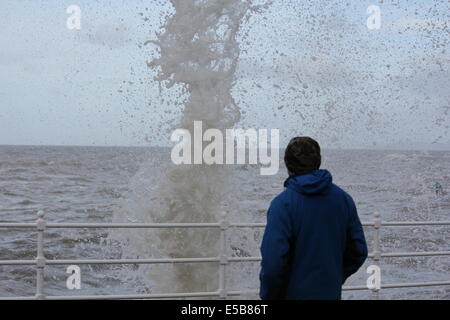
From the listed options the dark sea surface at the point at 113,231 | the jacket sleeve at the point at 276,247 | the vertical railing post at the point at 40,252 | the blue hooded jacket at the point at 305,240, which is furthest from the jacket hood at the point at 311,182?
the dark sea surface at the point at 113,231

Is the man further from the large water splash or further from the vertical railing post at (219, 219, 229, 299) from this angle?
the large water splash

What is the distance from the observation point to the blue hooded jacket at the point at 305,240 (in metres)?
3.76

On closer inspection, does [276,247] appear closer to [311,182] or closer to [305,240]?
[305,240]

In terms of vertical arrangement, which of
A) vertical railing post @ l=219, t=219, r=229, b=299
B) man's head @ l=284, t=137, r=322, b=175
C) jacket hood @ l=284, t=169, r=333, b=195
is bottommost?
vertical railing post @ l=219, t=219, r=229, b=299

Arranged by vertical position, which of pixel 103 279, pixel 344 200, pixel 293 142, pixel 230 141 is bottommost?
pixel 103 279

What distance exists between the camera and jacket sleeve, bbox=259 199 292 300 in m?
3.73

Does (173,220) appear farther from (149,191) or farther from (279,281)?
(279,281)

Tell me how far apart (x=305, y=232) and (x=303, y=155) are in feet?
1.29

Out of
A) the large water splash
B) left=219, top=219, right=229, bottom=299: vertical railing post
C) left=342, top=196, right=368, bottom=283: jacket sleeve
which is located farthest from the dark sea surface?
left=342, top=196, right=368, bottom=283: jacket sleeve

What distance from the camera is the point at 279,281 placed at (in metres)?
3.82

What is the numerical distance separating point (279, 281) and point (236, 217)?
9839mm

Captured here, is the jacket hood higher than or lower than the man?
higher

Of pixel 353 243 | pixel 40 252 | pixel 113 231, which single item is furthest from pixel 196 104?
pixel 353 243
